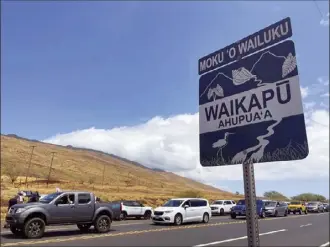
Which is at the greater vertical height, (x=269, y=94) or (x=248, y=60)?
(x=248, y=60)

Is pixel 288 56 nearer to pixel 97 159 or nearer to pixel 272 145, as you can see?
pixel 272 145

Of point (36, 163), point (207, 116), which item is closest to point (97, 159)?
point (36, 163)

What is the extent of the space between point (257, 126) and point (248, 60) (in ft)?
1.81

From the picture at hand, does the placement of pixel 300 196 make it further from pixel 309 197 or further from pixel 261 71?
pixel 261 71

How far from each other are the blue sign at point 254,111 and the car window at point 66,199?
1412cm

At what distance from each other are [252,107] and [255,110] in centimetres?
4

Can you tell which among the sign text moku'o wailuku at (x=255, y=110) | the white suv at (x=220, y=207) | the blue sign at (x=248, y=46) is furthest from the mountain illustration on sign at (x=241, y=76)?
the white suv at (x=220, y=207)

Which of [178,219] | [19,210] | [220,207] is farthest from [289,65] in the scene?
[220,207]

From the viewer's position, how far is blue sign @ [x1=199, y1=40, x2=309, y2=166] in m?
2.35

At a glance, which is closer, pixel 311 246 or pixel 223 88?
pixel 223 88

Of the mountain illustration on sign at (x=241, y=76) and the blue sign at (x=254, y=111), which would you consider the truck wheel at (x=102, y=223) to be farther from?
the mountain illustration on sign at (x=241, y=76)

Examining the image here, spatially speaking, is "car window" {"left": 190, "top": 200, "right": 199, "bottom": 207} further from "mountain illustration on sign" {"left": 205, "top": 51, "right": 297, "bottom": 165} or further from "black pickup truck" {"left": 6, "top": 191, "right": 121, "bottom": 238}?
"mountain illustration on sign" {"left": 205, "top": 51, "right": 297, "bottom": 165}

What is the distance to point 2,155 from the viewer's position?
242 feet

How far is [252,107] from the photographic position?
2.62m
